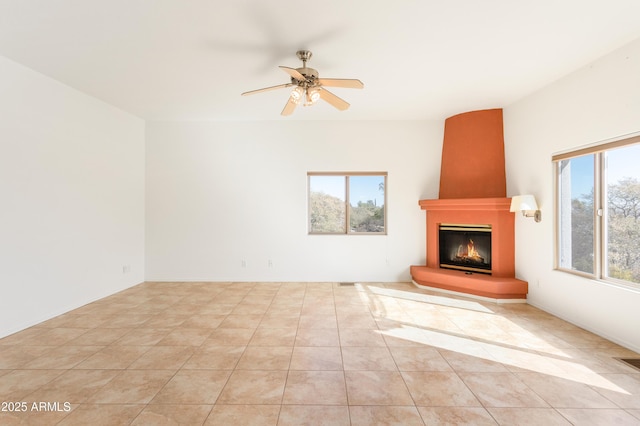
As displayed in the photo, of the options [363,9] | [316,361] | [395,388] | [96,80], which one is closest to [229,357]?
[316,361]

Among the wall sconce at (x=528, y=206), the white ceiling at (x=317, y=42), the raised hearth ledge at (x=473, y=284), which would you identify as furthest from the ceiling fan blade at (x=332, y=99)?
the raised hearth ledge at (x=473, y=284)

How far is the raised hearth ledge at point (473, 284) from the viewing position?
163 inches

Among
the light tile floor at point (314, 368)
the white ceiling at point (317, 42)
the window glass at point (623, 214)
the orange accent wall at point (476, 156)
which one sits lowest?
the light tile floor at point (314, 368)

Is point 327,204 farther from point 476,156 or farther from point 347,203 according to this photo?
point 476,156

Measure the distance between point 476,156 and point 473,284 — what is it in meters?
2.11

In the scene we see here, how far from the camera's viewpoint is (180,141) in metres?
5.37

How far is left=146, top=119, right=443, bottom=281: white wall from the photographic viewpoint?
17.5ft

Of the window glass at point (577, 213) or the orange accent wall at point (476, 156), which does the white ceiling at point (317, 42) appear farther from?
the window glass at point (577, 213)

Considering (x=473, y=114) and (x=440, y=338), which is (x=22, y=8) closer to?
(x=440, y=338)

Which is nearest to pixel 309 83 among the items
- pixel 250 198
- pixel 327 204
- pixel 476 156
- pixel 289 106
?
pixel 289 106

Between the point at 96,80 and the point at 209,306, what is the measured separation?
10.9ft

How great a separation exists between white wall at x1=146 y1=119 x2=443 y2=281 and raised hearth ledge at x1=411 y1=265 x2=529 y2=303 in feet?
3.00

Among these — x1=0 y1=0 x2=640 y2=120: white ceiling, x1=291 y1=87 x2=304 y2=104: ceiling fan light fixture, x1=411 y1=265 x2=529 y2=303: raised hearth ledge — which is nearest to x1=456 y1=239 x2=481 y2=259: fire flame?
x1=411 y1=265 x2=529 y2=303: raised hearth ledge

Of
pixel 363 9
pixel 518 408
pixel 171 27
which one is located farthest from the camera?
pixel 171 27
